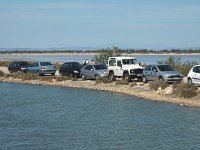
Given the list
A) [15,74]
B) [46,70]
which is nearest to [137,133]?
[46,70]

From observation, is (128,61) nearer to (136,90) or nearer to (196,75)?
(136,90)

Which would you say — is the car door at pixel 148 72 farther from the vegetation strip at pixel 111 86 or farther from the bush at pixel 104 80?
the bush at pixel 104 80

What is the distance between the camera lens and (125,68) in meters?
42.8

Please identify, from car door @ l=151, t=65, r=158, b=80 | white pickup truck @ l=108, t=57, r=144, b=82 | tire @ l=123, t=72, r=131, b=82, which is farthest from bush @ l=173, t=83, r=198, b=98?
tire @ l=123, t=72, r=131, b=82

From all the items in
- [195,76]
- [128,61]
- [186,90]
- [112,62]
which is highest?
[128,61]

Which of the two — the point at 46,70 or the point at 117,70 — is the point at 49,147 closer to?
the point at 117,70

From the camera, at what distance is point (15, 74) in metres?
58.5

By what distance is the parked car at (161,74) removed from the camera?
38469 millimetres

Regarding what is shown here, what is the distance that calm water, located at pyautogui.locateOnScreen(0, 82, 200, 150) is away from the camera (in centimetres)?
1928

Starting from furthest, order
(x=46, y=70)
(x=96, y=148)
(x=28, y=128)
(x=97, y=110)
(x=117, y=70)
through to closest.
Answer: (x=46, y=70) < (x=117, y=70) < (x=97, y=110) < (x=28, y=128) < (x=96, y=148)

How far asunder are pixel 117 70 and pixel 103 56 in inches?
755

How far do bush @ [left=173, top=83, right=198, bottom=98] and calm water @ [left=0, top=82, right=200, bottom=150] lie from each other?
1998mm

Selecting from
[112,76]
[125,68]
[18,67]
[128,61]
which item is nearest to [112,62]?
[112,76]

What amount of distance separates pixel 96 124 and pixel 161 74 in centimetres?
1586
